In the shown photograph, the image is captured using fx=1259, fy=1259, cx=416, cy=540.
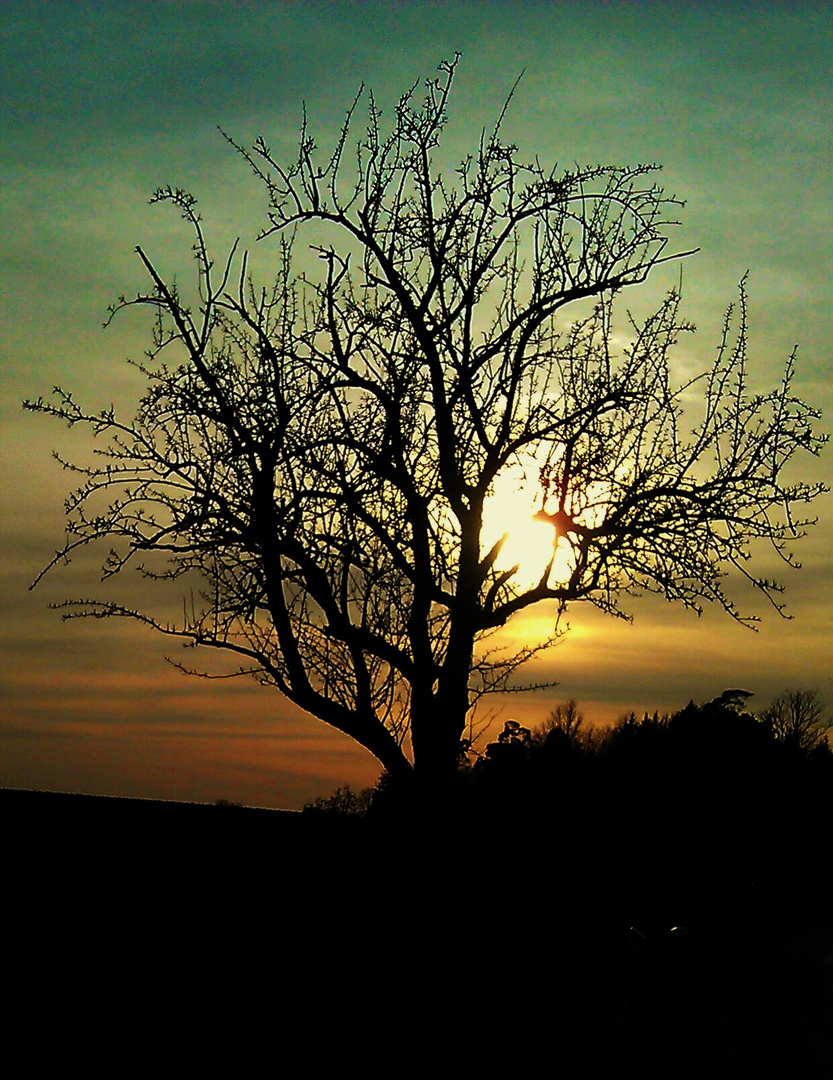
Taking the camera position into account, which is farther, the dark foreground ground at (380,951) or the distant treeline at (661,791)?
the distant treeline at (661,791)

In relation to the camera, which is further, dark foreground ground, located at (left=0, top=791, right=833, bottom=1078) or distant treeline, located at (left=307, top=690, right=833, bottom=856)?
distant treeline, located at (left=307, top=690, right=833, bottom=856)

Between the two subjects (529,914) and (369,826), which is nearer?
(529,914)

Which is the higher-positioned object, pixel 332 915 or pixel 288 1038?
pixel 332 915

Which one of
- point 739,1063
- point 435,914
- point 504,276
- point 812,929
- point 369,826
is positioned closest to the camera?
point 739,1063

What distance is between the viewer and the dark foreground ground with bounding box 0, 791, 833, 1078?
1149cm

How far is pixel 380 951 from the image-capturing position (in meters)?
14.9

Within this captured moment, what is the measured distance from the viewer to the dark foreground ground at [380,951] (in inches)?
452

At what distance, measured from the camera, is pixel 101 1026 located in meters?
11.9

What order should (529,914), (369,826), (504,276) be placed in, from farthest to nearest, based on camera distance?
1. (369,826)
2. (529,914)
3. (504,276)

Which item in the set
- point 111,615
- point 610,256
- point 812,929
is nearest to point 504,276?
point 610,256

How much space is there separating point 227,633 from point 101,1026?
15.8ft

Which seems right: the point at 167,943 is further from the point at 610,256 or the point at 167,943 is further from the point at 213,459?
the point at 610,256

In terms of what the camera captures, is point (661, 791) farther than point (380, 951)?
Yes

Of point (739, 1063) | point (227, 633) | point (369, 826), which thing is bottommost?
point (739, 1063)
